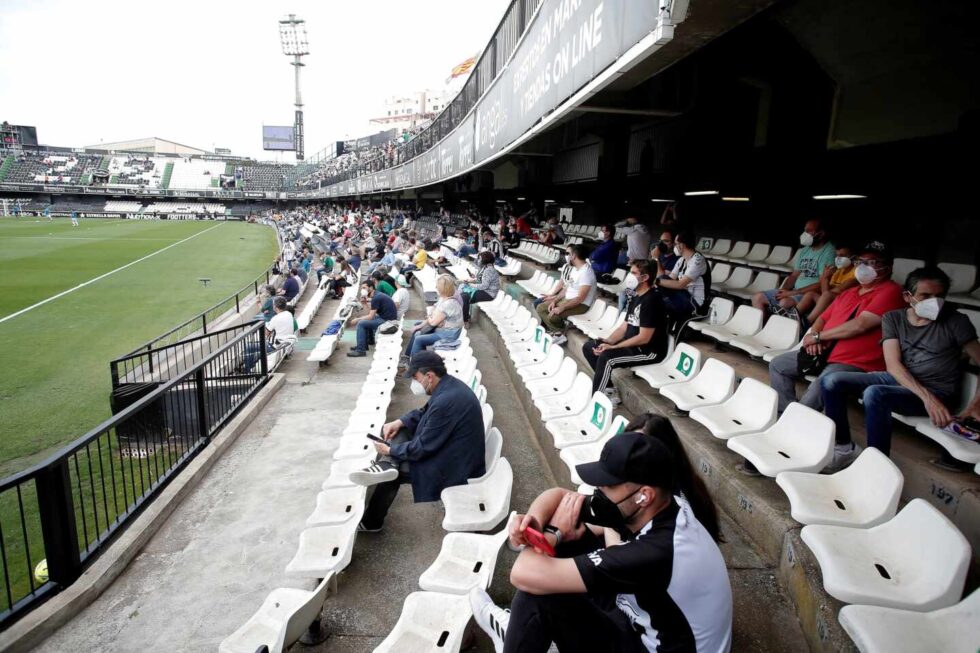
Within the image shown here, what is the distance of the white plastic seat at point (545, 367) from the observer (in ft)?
19.3

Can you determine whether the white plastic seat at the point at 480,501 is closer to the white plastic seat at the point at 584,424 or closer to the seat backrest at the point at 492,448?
the seat backrest at the point at 492,448

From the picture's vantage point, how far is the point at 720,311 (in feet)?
A: 20.3

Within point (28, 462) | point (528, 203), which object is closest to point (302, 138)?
point (528, 203)

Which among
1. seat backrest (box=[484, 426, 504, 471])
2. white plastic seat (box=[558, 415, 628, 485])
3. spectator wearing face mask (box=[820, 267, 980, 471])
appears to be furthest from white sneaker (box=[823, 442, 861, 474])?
seat backrest (box=[484, 426, 504, 471])

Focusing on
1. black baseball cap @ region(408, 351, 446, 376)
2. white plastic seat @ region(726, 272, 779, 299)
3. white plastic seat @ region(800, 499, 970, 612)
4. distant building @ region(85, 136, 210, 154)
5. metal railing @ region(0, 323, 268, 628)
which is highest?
distant building @ region(85, 136, 210, 154)

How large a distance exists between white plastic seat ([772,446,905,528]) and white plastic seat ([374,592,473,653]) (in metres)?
1.67

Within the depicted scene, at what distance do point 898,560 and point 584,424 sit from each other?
7.60ft

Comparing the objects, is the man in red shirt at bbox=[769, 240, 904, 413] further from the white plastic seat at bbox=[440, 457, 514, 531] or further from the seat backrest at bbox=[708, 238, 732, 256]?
the seat backrest at bbox=[708, 238, 732, 256]

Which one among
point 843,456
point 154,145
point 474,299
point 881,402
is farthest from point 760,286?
point 154,145

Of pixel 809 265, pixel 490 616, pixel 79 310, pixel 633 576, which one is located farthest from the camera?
pixel 79 310

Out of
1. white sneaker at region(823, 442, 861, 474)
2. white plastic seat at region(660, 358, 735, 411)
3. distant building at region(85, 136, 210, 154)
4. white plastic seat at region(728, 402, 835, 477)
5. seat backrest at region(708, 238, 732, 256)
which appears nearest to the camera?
white plastic seat at region(728, 402, 835, 477)

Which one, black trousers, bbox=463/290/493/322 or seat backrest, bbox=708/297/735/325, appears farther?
black trousers, bbox=463/290/493/322

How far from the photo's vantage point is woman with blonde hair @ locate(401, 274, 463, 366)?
7.76m

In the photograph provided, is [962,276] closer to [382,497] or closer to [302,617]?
[382,497]
